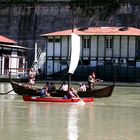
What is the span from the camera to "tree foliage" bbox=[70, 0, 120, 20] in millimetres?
57375

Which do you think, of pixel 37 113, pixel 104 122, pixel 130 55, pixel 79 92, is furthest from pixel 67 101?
pixel 130 55

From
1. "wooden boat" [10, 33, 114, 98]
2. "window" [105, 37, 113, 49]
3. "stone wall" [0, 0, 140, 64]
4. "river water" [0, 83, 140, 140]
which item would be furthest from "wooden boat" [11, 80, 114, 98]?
"stone wall" [0, 0, 140, 64]

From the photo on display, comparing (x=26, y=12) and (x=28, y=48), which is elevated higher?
(x=26, y=12)

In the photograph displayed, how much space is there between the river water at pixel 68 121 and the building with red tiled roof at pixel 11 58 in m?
27.5

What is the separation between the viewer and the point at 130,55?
167ft

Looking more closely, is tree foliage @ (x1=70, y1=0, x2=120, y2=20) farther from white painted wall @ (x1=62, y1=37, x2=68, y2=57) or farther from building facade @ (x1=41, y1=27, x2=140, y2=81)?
white painted wall @ (x1=62, y1=37, x2=68, y2=57)

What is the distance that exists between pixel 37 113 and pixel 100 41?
104 ft

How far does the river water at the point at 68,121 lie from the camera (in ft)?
49.7

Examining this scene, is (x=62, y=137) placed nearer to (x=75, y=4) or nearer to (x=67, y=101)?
(x=67, y=101)

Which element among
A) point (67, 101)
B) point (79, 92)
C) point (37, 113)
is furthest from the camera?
point (79, 92)

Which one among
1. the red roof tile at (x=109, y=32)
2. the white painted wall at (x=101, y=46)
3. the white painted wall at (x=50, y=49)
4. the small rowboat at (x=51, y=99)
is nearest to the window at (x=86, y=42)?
the red roof tile at (x=109, y=32)

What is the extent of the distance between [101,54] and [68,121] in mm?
33399

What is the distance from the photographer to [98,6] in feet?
191

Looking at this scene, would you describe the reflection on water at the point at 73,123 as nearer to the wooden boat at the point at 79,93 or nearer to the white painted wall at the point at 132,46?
the wooden boat at the point at 79,93
